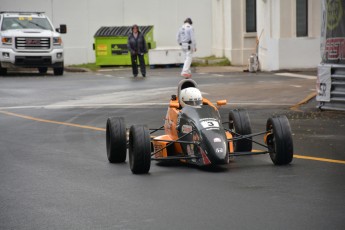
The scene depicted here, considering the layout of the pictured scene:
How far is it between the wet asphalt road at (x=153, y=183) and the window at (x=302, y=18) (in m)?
13.3

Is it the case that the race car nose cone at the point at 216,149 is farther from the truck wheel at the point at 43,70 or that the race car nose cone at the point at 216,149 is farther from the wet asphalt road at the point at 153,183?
the truck wheel at the point at 43,70

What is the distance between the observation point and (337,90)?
21188 millimetres

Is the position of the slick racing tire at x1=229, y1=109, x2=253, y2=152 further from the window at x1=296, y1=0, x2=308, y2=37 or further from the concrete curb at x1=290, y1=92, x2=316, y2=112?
the window at x1=296, y1=0, x2=308, y2=37

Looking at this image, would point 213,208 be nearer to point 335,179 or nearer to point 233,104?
point 335,179

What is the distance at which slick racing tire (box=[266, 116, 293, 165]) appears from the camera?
12617 mm

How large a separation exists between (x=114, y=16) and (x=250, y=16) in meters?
7.66

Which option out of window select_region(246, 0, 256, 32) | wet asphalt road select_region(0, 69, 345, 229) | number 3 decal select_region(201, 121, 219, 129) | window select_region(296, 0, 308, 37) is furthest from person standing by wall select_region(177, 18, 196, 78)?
number 3 decal select_region(201, 121, 219, 129)

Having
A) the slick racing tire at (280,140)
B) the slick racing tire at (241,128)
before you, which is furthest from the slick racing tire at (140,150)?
the slick racing tire at (241,128)

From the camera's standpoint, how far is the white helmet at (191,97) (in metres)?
13.3

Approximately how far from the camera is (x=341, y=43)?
21.0 metres

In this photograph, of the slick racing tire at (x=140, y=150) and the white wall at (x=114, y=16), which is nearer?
the slick racing tire at (x=140, y=150)

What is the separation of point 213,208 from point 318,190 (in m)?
1.49

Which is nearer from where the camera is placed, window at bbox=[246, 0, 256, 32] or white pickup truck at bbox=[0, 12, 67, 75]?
white pickup truck at bbox=[0, 12, 67, 75]

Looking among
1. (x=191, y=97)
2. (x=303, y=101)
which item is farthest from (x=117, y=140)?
(x=303, y=101)
